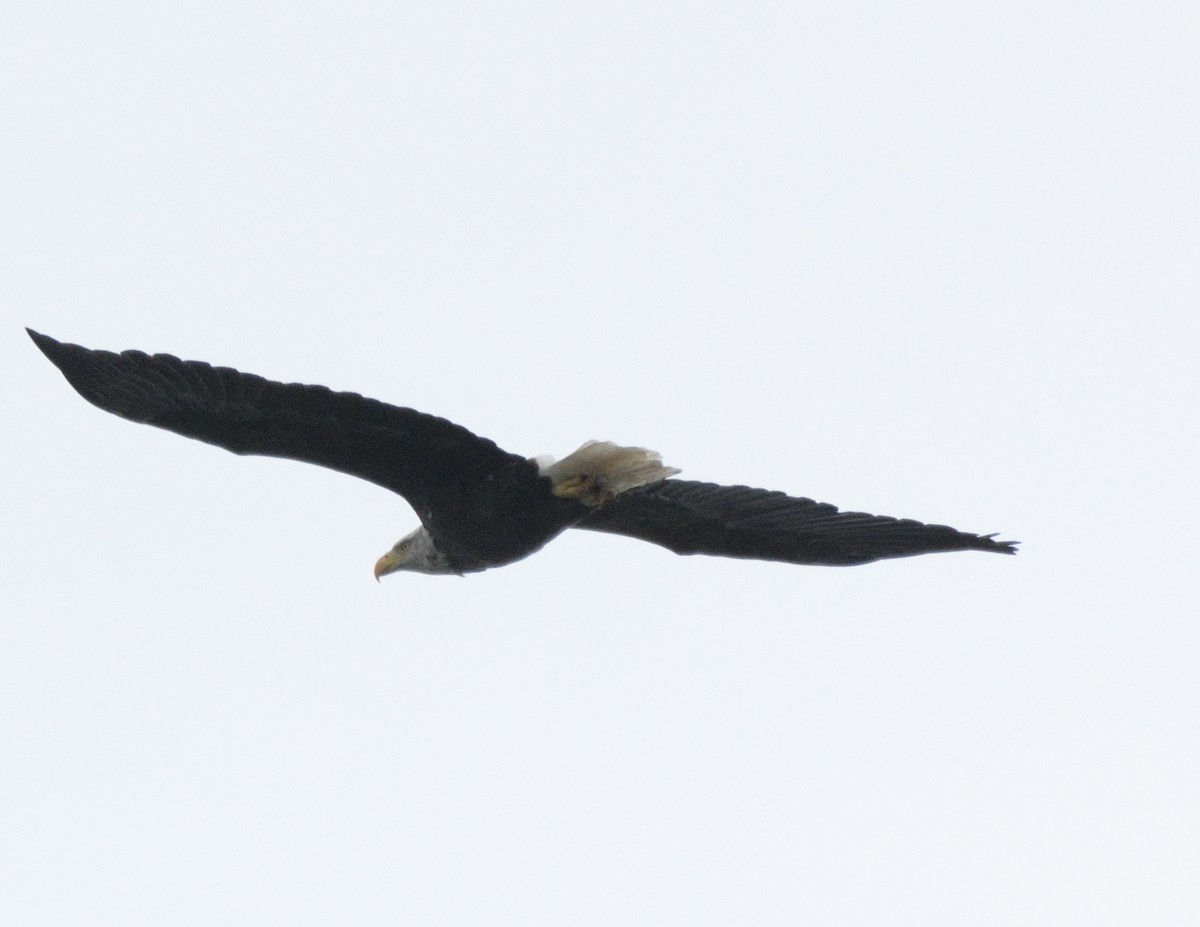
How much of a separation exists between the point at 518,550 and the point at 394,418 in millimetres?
1291

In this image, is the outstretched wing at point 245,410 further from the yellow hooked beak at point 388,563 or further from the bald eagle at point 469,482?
the yellow hooked beak at point 388,563

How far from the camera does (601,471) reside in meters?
9.77

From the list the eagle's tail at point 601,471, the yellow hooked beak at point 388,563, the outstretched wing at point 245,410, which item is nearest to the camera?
the outstretched wing at point 245,410

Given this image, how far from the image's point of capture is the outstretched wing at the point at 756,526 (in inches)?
400

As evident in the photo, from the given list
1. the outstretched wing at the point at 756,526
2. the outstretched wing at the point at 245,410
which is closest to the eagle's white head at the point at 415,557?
the outstretched wing at the point at 756,526

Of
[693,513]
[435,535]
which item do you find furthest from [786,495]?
[435,535]

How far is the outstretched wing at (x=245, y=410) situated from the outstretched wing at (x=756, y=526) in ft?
5.81

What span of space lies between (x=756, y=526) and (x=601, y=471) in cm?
113

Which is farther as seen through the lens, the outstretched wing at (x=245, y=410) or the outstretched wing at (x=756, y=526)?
the outstretched wing at (x=756, y=526)

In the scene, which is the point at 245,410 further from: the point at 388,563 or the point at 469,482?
the point at 388,563

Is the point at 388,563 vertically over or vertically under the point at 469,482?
over

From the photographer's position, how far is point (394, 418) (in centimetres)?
887

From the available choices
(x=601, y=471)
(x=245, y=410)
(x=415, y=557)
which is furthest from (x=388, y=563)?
(x=245, y=410)

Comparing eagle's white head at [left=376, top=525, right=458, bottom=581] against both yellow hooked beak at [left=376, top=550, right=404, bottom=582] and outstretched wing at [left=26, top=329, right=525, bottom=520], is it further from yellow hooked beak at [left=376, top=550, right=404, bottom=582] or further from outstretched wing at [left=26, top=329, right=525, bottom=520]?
outstretched wing at [left=26, top=329, right=525, bottom=520]
